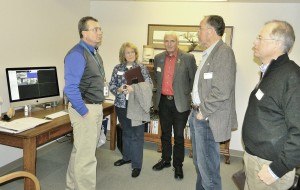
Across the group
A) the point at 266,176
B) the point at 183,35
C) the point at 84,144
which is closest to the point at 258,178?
the point at 266,176

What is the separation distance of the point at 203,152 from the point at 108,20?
286 cm

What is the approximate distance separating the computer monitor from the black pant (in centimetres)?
132

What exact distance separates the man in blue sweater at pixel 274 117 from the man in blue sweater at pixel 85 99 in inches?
52.1

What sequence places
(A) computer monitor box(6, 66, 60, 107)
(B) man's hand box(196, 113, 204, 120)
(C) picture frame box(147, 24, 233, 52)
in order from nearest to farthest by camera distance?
(B) man's hand box(196, 113, 204, 120) < (A) computer monitor box(6, 66, 60, 107) < (C) picture frame box(147, 24, 233, 52)

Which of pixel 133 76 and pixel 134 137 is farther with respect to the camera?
pixel 134 137

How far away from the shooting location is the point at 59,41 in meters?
3.71

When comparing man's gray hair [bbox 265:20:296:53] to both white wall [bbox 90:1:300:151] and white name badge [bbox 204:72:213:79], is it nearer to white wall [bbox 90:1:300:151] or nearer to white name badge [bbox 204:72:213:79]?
white name badge [bbox 204:72:213:79]

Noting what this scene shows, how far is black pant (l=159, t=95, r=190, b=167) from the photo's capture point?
121 inches

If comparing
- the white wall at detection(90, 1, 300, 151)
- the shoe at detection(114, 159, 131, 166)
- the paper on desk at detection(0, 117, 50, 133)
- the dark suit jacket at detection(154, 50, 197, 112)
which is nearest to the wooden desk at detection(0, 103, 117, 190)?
the paper on desk at detection(0, 117, 50, 133)

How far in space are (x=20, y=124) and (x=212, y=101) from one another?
1.75 meters

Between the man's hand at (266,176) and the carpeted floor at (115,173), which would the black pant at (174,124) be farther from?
the man's hand at (266,176)

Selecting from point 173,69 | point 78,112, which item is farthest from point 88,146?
point 173,69

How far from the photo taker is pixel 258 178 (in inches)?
61.2

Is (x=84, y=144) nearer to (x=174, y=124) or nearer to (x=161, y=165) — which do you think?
(x=174, y=124)
